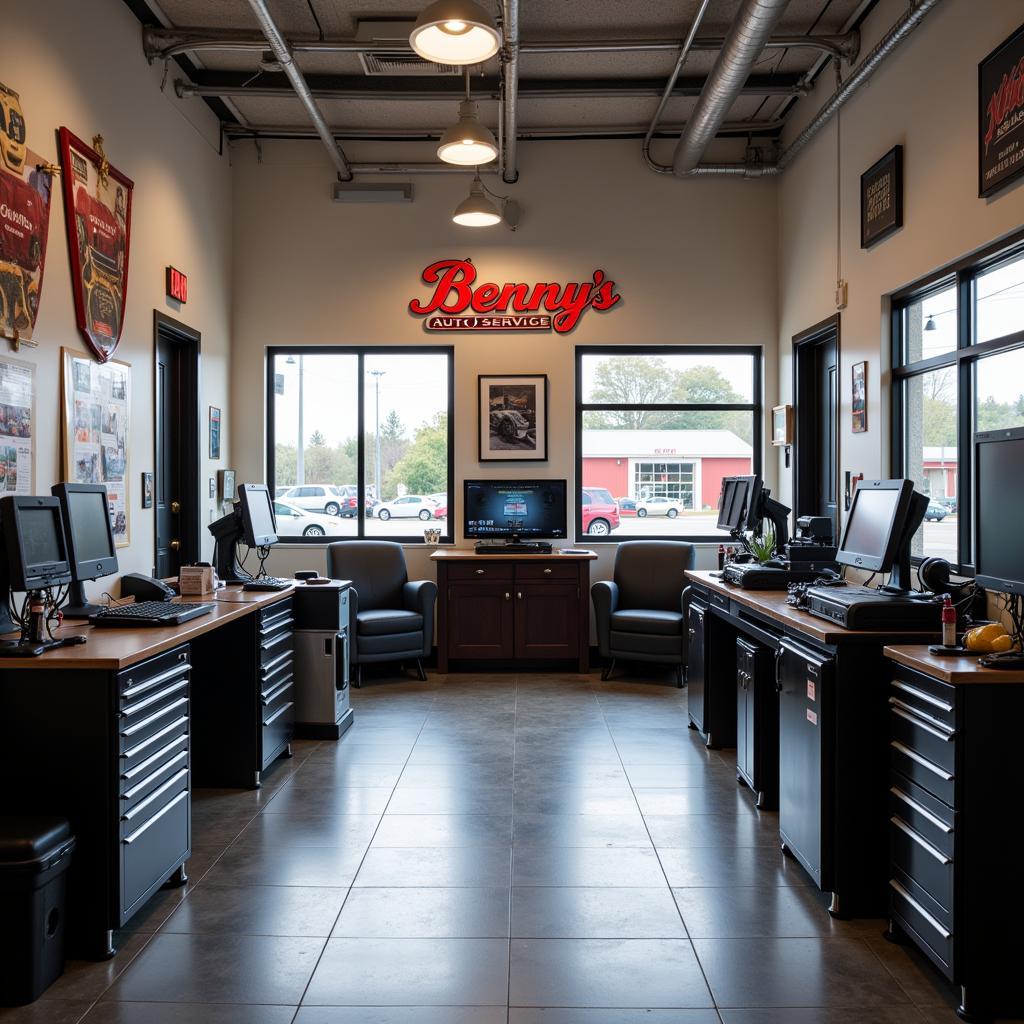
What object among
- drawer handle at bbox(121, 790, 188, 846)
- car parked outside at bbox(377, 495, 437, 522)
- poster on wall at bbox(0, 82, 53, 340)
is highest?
poster on wall at bbox(0, 82, 53, 340)

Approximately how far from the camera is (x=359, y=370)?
7773mm

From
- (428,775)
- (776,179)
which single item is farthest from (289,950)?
(776,179)

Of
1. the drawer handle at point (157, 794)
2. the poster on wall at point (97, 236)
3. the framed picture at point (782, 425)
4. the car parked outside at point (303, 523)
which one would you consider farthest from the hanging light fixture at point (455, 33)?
the car parked outside at point (303, 523)

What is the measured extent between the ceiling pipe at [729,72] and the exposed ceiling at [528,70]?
0.34 meters

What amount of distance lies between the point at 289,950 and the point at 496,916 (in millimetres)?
A: 678

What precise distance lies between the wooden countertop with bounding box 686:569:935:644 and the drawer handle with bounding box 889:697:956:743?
25cm

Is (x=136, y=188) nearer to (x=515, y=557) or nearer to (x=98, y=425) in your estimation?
(x=98, y=425)

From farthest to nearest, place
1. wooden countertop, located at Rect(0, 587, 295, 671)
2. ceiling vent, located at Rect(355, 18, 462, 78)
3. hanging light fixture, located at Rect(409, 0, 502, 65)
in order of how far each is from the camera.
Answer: ceiling vent, located at Rect(355, 18, 462, 78), hanging light fixture, located at Rect(409, 0, 502, 65), wooden countertop, located at Rect(0, 587, 295, 671)

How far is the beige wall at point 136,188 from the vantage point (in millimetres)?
4227

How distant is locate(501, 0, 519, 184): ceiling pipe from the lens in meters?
4.98

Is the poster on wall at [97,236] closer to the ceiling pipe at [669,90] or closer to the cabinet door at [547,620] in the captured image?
the ceiling pipe at [669,90]

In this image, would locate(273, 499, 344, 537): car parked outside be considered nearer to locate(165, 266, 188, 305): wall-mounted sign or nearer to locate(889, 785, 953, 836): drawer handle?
locate(165, 266, 188, 305): wall-mounted sign

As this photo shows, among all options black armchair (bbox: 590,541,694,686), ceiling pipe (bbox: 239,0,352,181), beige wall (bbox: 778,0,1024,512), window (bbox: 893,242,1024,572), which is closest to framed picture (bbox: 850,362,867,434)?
beige wall (bbox: 778,0,1024,512)

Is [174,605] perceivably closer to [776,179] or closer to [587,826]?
[587,826]
